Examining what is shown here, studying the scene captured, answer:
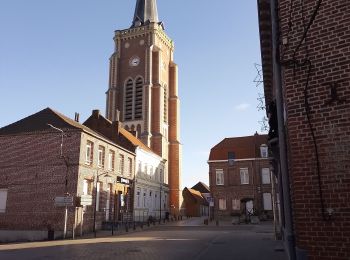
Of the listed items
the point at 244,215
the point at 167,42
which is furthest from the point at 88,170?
the point at 167,42

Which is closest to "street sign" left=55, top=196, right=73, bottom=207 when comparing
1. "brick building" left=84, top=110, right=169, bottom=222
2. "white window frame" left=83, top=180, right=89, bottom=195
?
"white window frame" left=83, top=180, right=89, bottom=195

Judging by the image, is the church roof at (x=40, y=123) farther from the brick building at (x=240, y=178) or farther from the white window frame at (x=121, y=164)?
the brick building at (x=240, y=178)

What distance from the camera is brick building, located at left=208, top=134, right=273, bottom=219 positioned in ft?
157

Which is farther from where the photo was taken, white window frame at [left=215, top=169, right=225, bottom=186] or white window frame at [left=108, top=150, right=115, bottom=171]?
white window frame at [left=215, top=169, right=225, bottom=186]

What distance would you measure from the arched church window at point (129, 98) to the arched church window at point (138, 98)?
0.83m

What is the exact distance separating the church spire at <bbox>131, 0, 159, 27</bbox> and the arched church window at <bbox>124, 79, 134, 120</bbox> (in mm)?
12958

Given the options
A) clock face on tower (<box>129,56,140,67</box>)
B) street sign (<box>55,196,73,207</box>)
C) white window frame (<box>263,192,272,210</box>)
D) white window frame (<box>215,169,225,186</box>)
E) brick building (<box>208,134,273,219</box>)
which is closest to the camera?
street sign (<box>55,196,73,207</box>)

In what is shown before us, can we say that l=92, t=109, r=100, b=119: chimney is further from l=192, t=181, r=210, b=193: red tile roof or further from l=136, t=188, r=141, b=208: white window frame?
l=192, t=181, r=210, b=193: red tile roof

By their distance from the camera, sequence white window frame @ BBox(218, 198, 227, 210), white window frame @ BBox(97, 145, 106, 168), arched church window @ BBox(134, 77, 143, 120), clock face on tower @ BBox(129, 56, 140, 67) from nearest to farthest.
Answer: white window frame @ BBox(97, 145, 106, 168) < white window frame @ BBox(218, 198, 227, 210) < arched church window @ BBox(134, 77, 143, 120) < clock face on tower @ BBox(129, 56, 140, 67)

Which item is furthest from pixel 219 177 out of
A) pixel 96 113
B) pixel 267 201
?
pixel 96 113

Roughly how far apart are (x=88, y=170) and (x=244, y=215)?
21275 mm

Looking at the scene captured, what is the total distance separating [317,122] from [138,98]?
176 feet

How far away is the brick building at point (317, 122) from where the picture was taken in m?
6.56

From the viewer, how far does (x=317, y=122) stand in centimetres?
701
